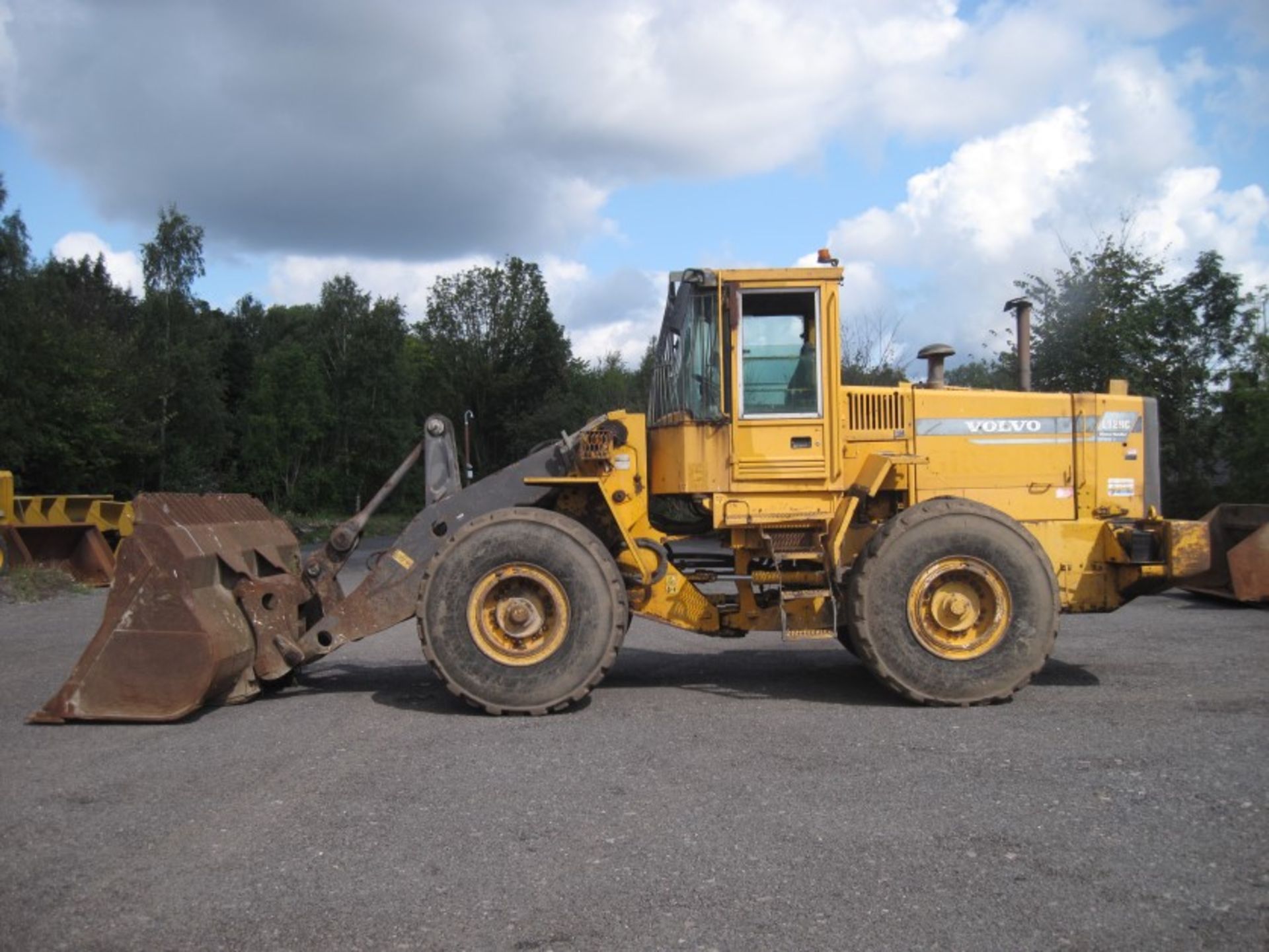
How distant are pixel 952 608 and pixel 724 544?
1.72 metres

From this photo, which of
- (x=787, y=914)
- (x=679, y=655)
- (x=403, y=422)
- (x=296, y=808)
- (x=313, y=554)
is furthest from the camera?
(x=403, y=422)

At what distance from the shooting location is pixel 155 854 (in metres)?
4.53

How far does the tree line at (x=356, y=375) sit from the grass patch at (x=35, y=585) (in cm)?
557

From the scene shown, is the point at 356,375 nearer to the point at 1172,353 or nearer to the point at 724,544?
the point at 1172,353

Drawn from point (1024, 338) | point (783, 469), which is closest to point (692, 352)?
point (783, 469)

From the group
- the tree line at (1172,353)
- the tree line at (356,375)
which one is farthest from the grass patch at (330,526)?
the tree line at (1172,353)

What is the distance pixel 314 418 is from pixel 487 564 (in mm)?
46651

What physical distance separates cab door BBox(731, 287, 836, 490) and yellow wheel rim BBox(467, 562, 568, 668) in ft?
5.13

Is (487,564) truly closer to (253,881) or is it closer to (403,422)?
(253,881)

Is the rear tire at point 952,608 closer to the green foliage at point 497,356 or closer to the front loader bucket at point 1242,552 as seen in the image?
the front loader bucket at point 1242,552

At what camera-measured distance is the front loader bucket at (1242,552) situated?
11.8 meters

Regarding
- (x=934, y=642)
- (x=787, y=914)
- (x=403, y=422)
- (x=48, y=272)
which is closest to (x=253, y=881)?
(x=787, y=914)

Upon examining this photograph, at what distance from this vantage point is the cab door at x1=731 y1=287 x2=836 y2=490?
24.6ft

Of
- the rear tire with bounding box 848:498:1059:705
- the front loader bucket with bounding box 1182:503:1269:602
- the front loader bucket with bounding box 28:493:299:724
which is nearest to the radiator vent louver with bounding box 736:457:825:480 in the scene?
the rear tire with bounding box 848:498:1059:705
